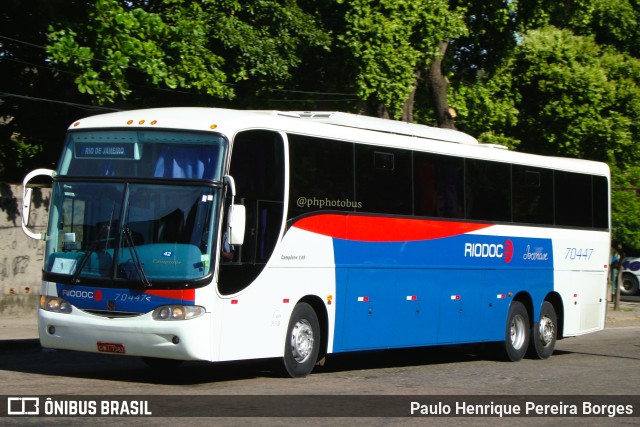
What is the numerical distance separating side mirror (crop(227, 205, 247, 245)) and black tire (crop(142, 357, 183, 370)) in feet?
9.70

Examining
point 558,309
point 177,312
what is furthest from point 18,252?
point 177,312

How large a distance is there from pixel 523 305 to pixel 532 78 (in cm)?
1275

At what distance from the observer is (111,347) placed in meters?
12.4

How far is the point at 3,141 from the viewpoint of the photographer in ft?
76.5

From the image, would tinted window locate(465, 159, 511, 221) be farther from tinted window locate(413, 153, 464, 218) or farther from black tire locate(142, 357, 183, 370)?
black tire locate(142, 357, 183, 370)

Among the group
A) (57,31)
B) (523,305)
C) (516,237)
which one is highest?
(57,31)

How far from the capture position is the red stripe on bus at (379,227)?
1424cm

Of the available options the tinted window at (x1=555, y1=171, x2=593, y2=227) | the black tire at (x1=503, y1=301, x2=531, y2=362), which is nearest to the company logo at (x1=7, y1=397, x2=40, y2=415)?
the black tire at (x1=503, y1=301, x2=531, y2=362)

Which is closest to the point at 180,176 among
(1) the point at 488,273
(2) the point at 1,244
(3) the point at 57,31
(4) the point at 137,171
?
(4) the point at 137,171

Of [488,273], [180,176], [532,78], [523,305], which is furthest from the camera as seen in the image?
[532,78]

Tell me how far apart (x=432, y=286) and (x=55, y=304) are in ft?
19.6

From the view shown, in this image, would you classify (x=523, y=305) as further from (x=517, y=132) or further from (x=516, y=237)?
(x=517, y=132)

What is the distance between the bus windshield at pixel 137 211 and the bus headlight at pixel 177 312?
0.83ft

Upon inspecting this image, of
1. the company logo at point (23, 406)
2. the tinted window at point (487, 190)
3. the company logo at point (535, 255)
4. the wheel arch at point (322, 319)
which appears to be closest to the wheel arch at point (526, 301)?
the company logo at point (535, 255)
